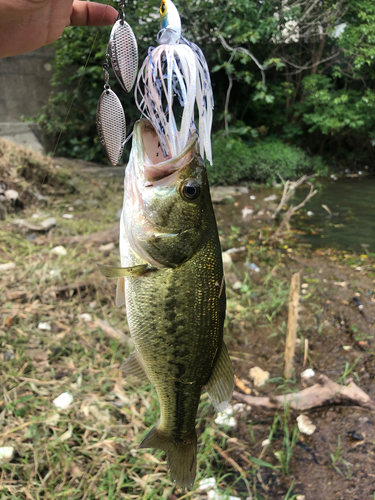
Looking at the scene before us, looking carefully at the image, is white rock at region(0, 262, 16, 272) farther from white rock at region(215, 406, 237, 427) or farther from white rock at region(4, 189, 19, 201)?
white rock at region(215, 406, 237, 427)

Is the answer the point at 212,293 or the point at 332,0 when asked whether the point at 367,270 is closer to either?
the point at 212,293

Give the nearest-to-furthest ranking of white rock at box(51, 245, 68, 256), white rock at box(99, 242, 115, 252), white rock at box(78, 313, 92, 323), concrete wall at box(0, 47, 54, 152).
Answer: white rock at box(78, 313, 92, 323)
white rock at box(51, 245, 68, 256)
white rock at box(99, 242, 115, 252)
concrete wall at box(0, 47, 54, 152)

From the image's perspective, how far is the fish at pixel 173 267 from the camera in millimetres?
1148

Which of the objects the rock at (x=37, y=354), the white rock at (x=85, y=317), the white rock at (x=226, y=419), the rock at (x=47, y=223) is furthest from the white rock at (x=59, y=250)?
the white rock at (x=226, y=419)

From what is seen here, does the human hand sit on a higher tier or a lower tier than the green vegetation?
higher

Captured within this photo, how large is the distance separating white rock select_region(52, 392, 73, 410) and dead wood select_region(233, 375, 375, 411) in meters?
1.40

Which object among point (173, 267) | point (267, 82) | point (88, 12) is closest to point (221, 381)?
point (173, 267)

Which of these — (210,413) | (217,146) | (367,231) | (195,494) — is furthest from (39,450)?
(217,146)

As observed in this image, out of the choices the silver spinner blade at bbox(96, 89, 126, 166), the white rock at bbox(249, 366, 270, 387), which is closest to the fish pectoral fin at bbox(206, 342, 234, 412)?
the silver spinner blade at bbox(96, 89, 126, 166)

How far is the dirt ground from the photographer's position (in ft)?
7.86

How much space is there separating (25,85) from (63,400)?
11.3 meters

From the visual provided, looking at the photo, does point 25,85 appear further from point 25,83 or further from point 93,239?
point 93,239

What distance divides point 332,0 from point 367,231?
7.56m

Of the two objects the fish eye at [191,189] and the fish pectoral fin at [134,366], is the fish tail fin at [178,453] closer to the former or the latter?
Answer: the fish pectoral fin at [134,366]
